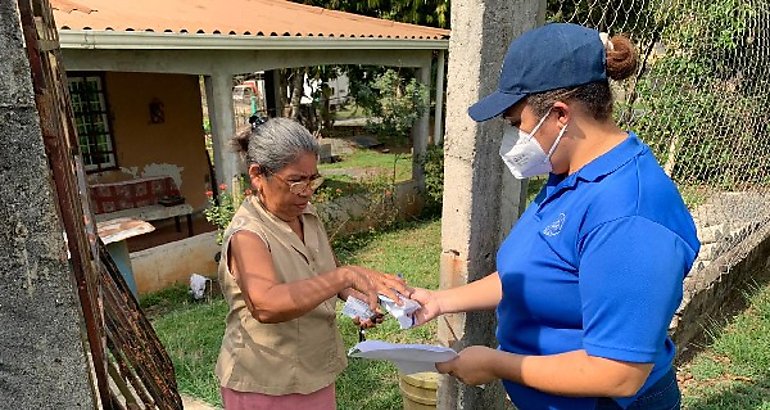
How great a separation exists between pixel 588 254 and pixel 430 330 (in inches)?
140

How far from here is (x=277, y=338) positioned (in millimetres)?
1961

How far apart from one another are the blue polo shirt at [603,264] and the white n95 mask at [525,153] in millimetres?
66

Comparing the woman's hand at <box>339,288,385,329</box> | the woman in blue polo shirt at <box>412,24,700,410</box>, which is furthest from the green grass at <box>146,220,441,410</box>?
the woman in blue polo shirt at <box>412,24,700,410</box>

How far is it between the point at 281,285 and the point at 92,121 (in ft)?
25.0

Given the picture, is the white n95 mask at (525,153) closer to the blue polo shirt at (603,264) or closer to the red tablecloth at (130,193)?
the blue polo shirt at (603,264)

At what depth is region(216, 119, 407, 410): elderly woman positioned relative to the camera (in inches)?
70.1

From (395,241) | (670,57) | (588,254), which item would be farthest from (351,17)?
(588,254)


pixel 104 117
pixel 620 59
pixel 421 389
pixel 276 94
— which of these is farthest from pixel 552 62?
pixel 276 94

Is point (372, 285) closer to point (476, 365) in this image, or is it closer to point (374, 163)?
point (476, 365)

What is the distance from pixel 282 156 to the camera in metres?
1.86

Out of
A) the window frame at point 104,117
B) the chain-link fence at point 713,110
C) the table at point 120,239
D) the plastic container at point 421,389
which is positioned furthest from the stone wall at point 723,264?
the window frame at point 104,117

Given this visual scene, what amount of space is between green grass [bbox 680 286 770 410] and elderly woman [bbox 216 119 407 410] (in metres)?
2.28

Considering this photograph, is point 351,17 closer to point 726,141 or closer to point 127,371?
point 726,141

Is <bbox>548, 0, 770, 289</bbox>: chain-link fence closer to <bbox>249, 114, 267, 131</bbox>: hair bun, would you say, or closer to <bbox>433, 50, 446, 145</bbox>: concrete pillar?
<bbox>249, 114, 267, 131</bbox>: hair bun
